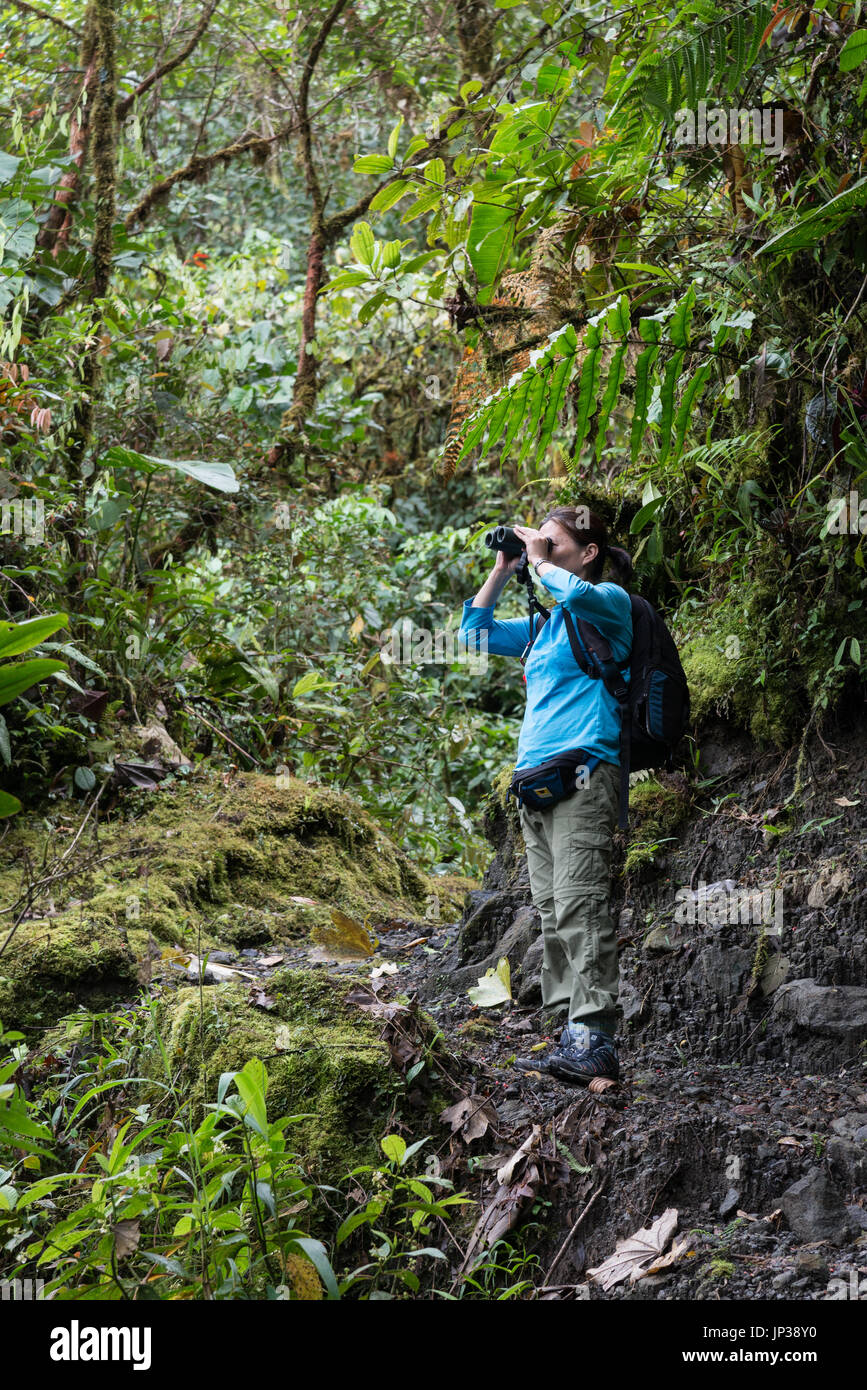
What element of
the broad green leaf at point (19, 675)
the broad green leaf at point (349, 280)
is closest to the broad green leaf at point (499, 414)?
the broad green leaf at point (349, 280)

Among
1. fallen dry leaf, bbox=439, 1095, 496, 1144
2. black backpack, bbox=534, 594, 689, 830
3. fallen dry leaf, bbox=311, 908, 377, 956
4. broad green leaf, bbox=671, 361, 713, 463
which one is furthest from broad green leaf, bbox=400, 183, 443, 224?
fallen dry leaf, bbox=439, 1095, 496, 1144

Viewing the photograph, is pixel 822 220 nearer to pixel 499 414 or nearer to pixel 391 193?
pixel 499 414

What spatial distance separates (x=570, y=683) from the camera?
353 cm

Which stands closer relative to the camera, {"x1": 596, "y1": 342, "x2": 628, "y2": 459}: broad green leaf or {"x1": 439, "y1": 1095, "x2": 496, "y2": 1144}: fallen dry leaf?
{"x1": 439, "y1": 1095, "x2": 496, "y2": 1144}: fallen dry leaf

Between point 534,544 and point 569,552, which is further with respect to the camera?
point 569,552

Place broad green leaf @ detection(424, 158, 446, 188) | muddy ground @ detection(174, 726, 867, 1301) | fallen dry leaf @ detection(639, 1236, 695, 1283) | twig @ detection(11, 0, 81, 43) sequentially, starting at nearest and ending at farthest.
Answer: fallen dry leaf @ detection(639, 1236, 695, 1283)
muddy ground @ detection(174, 726, 867, 1301)
broad green leaf @ detection(424, 158, 446, 188)
twig @ detection(11, 0, 81, 43)

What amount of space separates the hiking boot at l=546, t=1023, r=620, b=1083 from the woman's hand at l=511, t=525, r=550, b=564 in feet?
5.02

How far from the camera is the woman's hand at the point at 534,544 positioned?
3.53 m

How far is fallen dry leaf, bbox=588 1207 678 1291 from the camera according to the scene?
2434mm

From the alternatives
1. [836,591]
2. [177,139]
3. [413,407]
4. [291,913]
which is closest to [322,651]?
[291,913]

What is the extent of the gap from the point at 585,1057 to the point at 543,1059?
0.27 meters

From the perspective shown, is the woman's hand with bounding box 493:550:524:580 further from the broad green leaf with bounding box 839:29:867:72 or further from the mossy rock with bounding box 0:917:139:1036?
the mossy rock with bounding box 0:917:139:1036

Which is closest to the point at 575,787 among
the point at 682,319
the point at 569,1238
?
the point at 569,1238
